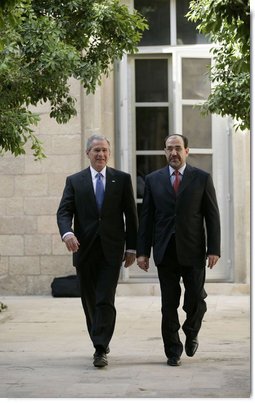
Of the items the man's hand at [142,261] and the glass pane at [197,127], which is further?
the glass pane at [197,127]

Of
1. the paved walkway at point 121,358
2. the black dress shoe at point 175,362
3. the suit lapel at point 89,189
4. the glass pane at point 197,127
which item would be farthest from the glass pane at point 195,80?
the black dress shoe at point 175,362

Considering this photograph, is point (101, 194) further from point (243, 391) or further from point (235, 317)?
point (235, 317)

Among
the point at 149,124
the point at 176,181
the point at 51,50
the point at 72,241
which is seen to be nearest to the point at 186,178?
the point at 176,181

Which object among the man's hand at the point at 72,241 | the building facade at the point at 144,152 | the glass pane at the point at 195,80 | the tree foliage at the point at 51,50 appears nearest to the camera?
the man's hand at the point at 72,241

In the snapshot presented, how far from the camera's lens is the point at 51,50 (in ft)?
40.1

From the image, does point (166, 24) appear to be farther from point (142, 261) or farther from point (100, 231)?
point (142, 261)

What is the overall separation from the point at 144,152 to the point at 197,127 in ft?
2.86

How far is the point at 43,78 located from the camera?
12.6 m

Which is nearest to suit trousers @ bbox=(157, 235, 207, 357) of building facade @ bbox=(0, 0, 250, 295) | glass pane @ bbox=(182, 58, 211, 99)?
building facade @ bbox=(0, 0, 250, 295)

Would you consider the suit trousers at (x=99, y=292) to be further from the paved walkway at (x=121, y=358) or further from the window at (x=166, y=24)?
the window at (x=166, y=24)

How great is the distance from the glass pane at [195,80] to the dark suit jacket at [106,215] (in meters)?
8.10

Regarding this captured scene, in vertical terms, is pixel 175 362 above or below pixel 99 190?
below

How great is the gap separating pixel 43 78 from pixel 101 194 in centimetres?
330

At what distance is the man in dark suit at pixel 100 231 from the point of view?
31.0ft
